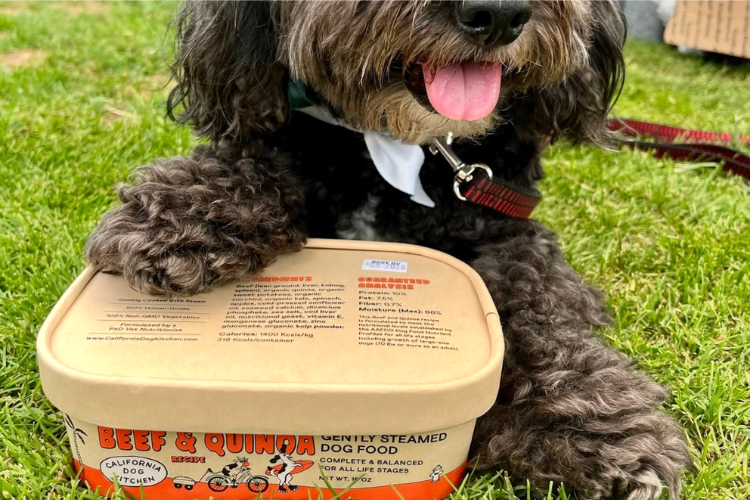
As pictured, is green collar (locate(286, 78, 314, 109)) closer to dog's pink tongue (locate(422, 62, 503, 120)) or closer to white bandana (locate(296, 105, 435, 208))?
white bandana (locate(296, 105, 435, 208))

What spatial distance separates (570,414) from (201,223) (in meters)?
1.09

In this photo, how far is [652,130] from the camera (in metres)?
4.13

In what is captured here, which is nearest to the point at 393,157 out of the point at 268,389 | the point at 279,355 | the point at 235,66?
the point at 235,66

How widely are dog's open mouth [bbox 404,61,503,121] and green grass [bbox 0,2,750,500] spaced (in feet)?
2.89

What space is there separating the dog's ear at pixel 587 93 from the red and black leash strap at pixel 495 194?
23 centimetres

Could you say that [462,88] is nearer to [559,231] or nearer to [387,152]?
[387,152]

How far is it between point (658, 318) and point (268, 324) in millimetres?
1414

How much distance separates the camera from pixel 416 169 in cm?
218

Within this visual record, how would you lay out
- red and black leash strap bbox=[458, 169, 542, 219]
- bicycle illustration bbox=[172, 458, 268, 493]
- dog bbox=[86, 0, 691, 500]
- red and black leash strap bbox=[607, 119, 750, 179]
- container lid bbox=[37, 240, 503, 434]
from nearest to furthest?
container lid bbox=[37, 240, 503, 434]
bicycle illustration bbox=[172, 458, 268, 493]
dog bbox=[86, 0, 691, 500]
red and black leash strap bbox=[458, 169, 542, 219]
red and black leash strap bbox=[607, 119, 750, 179]

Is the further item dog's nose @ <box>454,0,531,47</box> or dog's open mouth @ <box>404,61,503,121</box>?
dog's open mouth @ <box>404,61,503,121</box>

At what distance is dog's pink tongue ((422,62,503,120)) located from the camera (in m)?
1.84

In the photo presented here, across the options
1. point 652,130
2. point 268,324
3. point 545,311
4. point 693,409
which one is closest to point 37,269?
point 268,324

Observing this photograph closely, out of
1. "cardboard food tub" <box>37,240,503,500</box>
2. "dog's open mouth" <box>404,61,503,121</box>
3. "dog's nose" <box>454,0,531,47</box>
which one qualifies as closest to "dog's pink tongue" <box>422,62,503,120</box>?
"dog's open mouth" <box>404,61,503,121</box>

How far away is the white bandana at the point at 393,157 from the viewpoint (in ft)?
7.07
